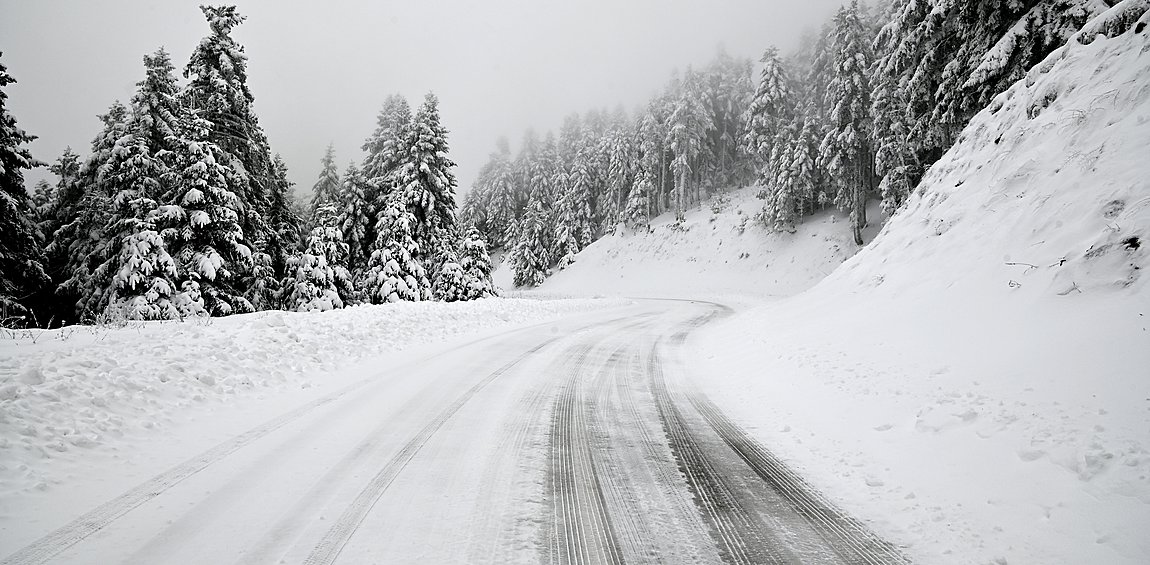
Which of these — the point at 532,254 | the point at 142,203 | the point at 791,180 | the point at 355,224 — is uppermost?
the point at 791,180

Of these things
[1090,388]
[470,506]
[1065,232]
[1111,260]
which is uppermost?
[1065,232]

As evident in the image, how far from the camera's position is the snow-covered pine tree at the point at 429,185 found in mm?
22328

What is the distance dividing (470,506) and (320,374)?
5020mm

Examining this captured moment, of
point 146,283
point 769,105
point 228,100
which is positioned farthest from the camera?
point 769,105

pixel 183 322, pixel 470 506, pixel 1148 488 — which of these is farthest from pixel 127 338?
pixel 1148 488

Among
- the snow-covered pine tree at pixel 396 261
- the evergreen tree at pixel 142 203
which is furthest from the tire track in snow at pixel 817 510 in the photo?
the snow-covered pine tree at pixel 396 261

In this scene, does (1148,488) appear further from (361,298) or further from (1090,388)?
(361,298)

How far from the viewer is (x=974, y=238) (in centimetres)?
789

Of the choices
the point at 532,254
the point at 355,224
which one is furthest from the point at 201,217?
the point at 532,254

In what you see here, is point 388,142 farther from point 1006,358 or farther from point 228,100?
point 1006,358

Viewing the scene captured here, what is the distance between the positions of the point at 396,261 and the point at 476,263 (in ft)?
19.9

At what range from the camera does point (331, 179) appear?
29.6 meters

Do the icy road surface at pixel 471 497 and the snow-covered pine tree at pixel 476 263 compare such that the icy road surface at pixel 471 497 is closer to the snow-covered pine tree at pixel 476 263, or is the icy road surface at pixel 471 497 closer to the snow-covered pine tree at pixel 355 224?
the snow-covered pine tree at pixel 476 263

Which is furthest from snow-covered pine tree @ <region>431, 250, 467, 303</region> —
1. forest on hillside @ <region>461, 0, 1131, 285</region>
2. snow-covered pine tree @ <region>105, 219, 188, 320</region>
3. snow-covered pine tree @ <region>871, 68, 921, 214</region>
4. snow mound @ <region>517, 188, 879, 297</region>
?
snow-covered pine tree @ <region>871, 68, 921, 214</region>
